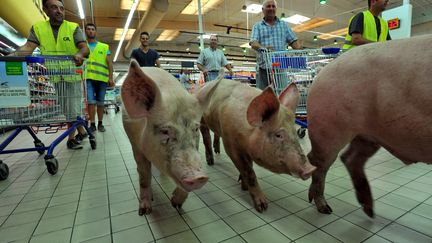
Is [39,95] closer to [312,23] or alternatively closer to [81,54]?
[81,54]

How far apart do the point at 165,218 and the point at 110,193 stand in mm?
769

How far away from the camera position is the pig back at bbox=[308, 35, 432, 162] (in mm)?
1118

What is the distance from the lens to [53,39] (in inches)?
123

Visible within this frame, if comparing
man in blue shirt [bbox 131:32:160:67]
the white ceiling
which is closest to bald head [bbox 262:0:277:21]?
man in blue shirt [bbox 131:32:160:67]

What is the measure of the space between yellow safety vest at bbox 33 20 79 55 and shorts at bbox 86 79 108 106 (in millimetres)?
1311

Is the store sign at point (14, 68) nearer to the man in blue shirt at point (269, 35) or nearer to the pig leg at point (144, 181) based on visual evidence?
the pig leg at point (144, 181)

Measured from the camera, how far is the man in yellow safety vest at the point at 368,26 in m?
2.71

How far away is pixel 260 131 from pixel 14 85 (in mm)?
2642

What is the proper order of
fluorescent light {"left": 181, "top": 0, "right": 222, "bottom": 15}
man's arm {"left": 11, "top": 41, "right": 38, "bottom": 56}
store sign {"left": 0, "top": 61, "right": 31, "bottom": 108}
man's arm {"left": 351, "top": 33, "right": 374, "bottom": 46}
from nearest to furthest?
1. store sign {"left": 0, "top": 61, "right": 31, "bottom": 108}
2. man's arm {"left": 351, "top": 33, "right": 374, "bottom": 46}
3. man's arm {"left": 11, "top": 41, "right": 38, "bottom": 56}
4. fluorescent light {"left": 181, "top": 0, "right": 222, "bottom": 15}

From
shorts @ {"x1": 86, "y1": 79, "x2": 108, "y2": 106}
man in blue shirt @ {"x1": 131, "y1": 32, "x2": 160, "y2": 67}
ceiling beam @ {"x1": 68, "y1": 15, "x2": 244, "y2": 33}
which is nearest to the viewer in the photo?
man in blue shirt @ {"x1": 131, "y1": 32, "x2": 160, "y2": 67}

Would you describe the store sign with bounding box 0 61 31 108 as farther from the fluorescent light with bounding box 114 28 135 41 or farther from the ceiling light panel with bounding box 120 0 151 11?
the fluorescent light with bounding box 114 28 135 41

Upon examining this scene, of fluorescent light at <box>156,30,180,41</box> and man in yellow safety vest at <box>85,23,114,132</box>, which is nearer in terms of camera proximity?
man in yellow safety vest at <box>85,23,114,132</box>

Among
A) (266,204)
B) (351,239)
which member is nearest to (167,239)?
(266,204)

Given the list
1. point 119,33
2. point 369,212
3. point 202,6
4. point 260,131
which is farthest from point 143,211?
point 119,33
